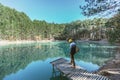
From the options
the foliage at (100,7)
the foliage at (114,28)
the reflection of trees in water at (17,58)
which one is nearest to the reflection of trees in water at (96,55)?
the reflection of trees in water at (17,58)

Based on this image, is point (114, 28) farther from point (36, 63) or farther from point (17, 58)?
point (17, 58)

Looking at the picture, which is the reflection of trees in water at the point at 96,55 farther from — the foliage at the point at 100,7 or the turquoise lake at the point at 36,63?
the foliage at the point at 100,7

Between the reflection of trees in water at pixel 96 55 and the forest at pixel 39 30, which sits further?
the forest at pixel 39 30

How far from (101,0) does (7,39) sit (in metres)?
53.7

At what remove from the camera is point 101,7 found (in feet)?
28.7

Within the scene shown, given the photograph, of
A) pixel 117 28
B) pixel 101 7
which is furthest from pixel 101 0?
pixel 117 28

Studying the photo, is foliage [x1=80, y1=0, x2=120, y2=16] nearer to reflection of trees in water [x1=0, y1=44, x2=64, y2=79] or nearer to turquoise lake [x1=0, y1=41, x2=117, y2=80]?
turquoise lake [x1=0, y1=41, x2=117, y2=80]

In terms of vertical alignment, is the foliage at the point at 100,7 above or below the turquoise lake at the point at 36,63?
above

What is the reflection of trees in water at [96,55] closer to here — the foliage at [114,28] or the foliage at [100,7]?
the foliage at [114,28]

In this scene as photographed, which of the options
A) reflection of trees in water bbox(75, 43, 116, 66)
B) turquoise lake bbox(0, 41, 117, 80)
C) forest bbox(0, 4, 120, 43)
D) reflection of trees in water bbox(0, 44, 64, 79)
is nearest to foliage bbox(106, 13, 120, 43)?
turquoise lake bbox(0, 41, 117, 80)

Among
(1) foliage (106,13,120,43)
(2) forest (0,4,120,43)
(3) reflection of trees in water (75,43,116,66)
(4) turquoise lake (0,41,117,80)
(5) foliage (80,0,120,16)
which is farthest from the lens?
(2) forest (0,4,120,43)

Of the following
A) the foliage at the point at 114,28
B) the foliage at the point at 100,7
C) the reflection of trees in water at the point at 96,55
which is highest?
the foliage at the point at 100,7

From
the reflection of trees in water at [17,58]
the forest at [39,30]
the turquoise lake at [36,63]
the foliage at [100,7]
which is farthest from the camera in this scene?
the forest at [39,30]

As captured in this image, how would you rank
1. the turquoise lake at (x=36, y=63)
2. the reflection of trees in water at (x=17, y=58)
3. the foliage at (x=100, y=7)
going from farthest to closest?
1. the reflection of trees in water at (x=17, y=58)
2. the turquoise lake at (x=36, y=63)
3. the foliage at (x=100, y=7)
